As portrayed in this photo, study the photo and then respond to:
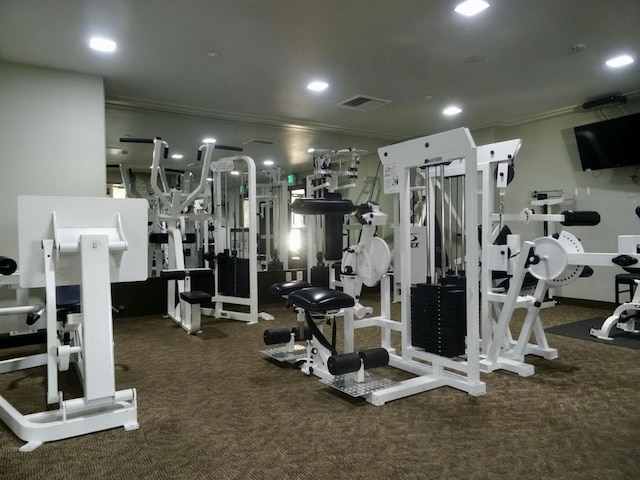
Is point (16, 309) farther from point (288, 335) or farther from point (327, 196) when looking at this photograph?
point (327, 196)

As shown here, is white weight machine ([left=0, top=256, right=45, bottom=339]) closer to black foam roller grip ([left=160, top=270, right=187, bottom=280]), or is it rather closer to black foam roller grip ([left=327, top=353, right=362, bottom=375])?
black foam roller grip ([left=160, top=270, right=187, bottom=280])

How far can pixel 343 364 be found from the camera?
2500 millimetres

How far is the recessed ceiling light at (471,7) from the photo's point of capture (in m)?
3.02

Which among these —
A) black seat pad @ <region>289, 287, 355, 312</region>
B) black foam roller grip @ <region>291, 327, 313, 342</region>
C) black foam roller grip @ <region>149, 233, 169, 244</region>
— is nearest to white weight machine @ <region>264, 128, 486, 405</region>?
black seat pad @ <region>289, 287, 355, 312</region>

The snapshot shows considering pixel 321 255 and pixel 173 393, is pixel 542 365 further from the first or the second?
pixel 173 393

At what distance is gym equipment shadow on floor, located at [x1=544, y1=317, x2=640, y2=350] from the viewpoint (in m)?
3.82

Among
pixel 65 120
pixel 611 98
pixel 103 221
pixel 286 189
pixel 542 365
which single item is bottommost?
pixel 542 365

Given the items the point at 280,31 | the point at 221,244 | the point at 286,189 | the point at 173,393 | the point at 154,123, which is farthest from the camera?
the point at 286,189

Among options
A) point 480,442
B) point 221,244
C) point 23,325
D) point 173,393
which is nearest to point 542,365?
point 480,442

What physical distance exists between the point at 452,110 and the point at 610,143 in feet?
6.24

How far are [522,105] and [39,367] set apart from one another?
584 centimetres

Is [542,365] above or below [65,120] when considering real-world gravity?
below

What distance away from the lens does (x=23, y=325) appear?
4.12 m

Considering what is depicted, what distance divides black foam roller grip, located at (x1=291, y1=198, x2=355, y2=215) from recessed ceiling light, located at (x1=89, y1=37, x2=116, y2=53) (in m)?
2.31
